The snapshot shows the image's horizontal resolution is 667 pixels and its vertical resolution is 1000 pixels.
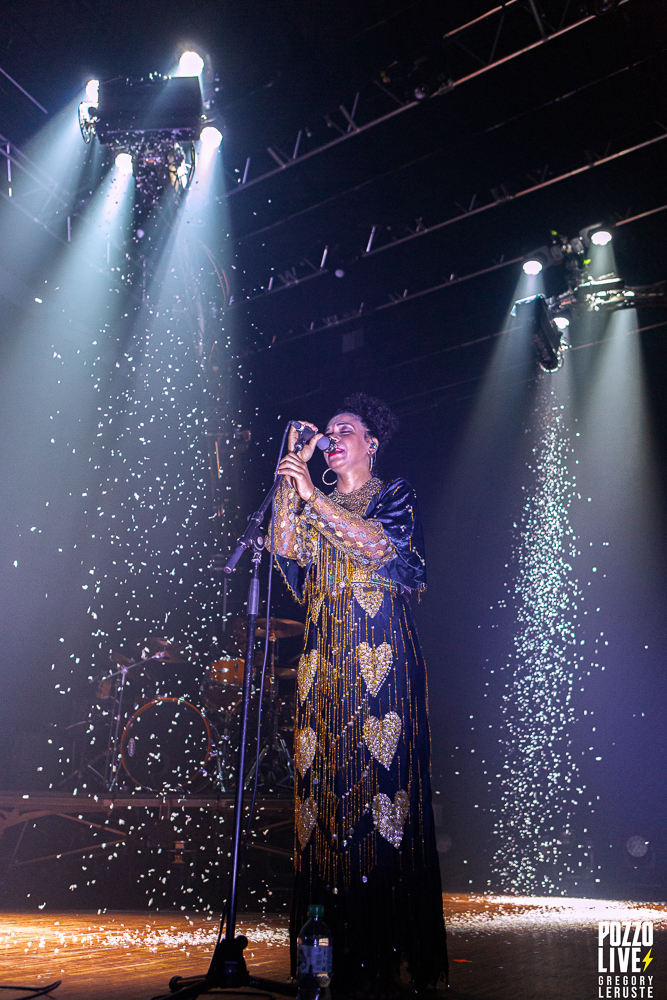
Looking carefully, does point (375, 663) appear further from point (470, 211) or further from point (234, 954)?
point (470, 211)

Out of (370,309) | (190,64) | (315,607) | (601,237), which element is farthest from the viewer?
(370,309)

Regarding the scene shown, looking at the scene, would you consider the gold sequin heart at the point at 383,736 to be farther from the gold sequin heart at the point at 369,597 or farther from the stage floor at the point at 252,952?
the stage floor at the point at 252,952

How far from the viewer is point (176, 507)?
289 inches

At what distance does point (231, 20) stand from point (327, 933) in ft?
16.4

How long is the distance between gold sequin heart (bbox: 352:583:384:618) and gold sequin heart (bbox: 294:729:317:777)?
1.34ft

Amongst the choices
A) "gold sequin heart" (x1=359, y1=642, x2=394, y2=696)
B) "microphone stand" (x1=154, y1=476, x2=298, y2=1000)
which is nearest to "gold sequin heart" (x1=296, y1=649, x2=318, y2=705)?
"gold sequin heart" (x1=359, y1=642, x2=394, y2=696)

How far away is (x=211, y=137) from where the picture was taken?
5344mm

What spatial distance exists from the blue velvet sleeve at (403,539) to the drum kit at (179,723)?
354cm

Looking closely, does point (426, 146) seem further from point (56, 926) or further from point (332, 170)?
point (56, 926)

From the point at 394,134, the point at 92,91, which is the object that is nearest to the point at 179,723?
the point at 92,91

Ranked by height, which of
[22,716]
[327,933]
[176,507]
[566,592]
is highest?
[176,507]

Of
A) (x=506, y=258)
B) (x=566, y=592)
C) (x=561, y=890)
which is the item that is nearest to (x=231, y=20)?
(x=506, y=258)

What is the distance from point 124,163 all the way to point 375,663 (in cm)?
509

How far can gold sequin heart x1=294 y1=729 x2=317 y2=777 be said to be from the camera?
7.04 feet
